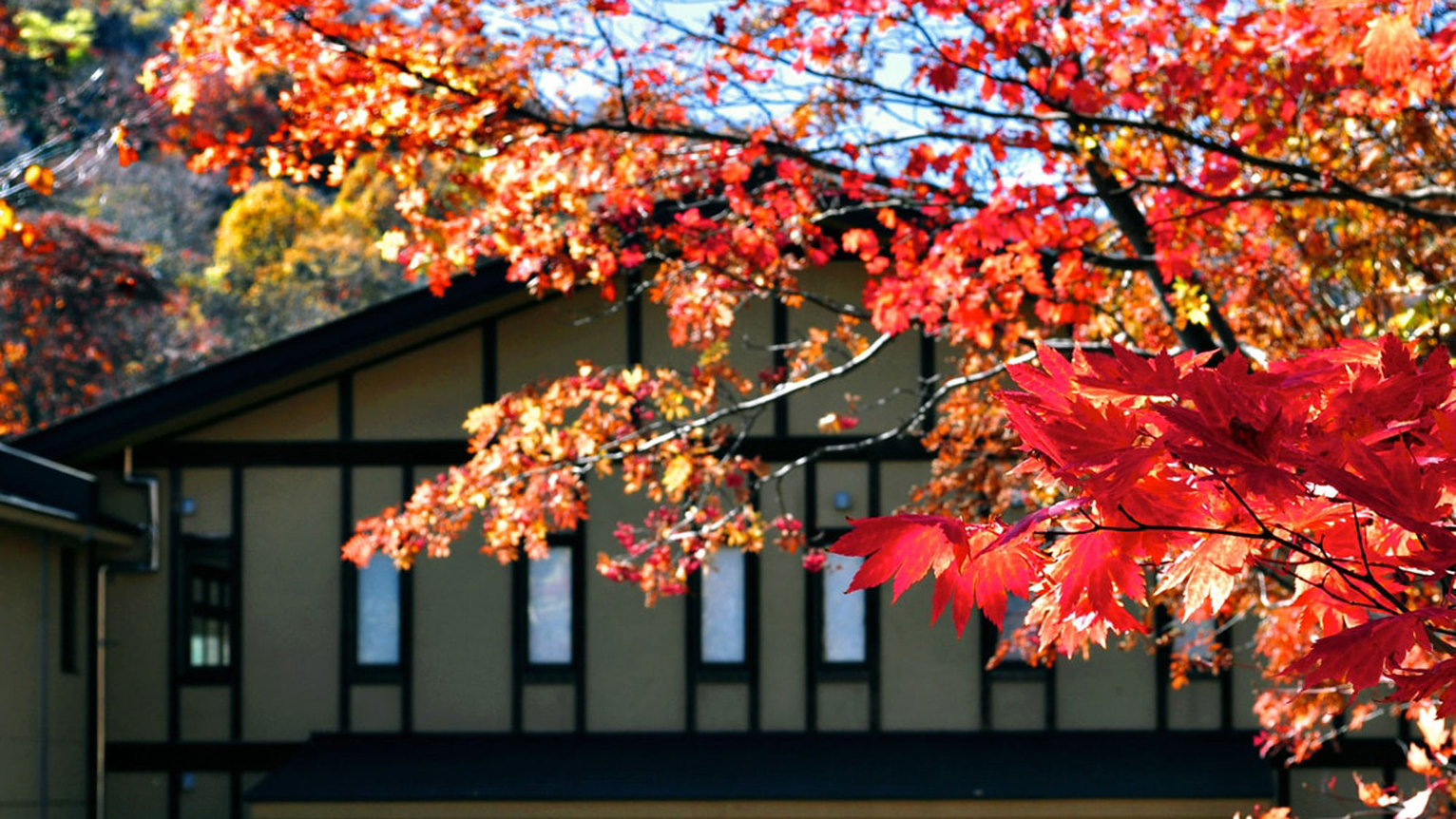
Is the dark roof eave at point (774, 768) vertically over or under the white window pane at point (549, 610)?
under

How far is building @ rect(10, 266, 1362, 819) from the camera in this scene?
13102 millimetres

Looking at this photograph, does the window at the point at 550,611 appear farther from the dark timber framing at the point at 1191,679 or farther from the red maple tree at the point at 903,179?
the dark timber framing at the point at 1191,679

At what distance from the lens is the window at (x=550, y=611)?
1334cm

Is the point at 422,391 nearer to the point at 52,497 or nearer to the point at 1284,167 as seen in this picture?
the point at 52,497

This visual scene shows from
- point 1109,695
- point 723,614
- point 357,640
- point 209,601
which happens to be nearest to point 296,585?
point 357,640

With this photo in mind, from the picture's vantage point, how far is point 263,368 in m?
12.9

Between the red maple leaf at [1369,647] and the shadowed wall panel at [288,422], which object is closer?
the red maple leaf at [1369,647]

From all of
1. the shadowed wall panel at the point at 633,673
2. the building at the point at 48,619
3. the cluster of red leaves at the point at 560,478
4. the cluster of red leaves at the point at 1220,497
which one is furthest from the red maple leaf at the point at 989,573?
the shadowed wall panel at the point at 633,673

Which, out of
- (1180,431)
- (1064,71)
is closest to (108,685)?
(1064,71)

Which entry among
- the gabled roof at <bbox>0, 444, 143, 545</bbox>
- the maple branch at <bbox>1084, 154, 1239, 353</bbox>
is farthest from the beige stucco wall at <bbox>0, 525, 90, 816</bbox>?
the maple branch at <bbox>1084, 154, 1239, 353</bbox>

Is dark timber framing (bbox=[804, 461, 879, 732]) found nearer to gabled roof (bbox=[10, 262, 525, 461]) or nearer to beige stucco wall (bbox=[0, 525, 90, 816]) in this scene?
gabled roof (bbox=[10, 262, 525, 461])

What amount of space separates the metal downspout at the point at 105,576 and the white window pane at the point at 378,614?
1.76m

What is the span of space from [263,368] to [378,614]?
2253 millimetres

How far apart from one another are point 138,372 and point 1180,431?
28951 mm
